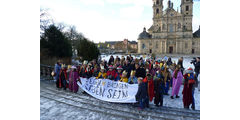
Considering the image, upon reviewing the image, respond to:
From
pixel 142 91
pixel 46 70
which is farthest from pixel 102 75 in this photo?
pixel 46 70

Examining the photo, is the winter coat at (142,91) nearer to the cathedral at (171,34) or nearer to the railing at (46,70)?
the railing at (46,70)

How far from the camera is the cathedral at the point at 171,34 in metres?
49.2

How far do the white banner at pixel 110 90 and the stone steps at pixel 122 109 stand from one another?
0.33 metres

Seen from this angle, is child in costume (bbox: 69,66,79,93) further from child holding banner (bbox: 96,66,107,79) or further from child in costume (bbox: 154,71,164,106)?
child in costume (bbox: 154,71,164,106)

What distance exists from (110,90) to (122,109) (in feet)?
3.59

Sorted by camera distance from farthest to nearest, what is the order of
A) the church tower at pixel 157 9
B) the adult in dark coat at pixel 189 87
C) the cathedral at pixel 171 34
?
the church tower at pixel 157 9, the cathedral at pixel 171 34, the adult in dark coat at pixel 189 87

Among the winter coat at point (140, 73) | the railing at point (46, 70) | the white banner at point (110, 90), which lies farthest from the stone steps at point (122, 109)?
the railing at point (46, 70)

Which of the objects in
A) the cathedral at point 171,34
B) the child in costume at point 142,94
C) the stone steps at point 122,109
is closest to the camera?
the stone steps at point 122,109

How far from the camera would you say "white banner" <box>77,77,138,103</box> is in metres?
6.20

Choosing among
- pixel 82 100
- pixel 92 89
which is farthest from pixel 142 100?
pixel 82 100

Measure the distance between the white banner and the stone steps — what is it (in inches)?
12.8

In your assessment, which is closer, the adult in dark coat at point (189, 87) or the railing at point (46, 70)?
the adult in dark coat at point (189, 87)

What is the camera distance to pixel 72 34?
41.9 m
